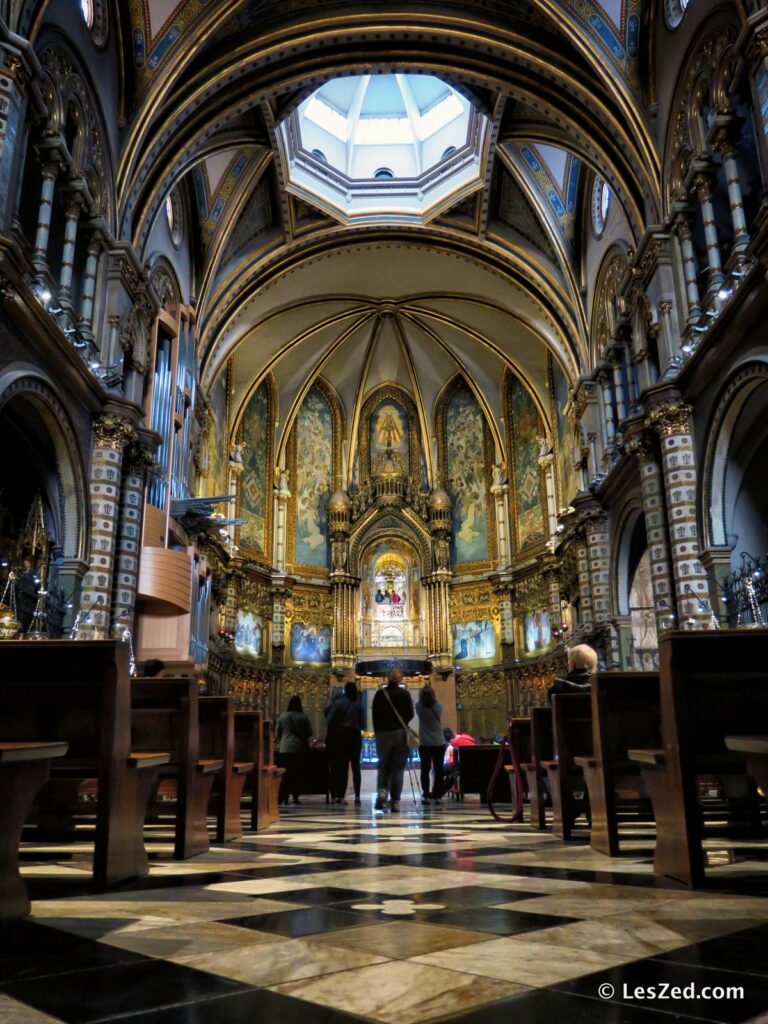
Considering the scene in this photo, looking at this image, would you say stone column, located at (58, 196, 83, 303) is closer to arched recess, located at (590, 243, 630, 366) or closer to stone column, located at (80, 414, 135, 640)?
stone column, located at (80, 414, 135, 640)

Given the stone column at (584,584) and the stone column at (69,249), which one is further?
the stone column at (584,584)

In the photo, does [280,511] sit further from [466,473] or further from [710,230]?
[710,230]

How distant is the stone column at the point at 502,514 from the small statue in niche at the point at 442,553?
1.81 m

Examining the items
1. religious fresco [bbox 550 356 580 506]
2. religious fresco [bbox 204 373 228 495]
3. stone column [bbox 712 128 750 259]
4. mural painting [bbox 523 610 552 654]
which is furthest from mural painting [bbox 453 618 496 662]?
stone column [bbox 712 128 750 259]

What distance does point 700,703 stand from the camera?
3.79 m

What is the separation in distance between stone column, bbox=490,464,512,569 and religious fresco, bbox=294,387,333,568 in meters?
5.77

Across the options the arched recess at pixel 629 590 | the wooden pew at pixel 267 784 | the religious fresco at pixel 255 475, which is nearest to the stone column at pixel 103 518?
the wooden pew at pixel 267 784

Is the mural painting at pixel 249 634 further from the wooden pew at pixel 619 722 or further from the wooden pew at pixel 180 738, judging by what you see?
the wooden pew at pixel 619 722

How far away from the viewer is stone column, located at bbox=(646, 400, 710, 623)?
1202 centimetres

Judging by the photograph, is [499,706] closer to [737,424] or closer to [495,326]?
[495,326]

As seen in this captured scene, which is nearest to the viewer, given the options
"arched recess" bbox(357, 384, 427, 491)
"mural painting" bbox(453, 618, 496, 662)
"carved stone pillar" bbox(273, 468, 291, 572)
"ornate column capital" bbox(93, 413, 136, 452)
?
"ornate column capital" bbox(93, 413, 136, 452)

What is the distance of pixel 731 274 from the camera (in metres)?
11.6

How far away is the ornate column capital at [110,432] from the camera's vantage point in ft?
41.2

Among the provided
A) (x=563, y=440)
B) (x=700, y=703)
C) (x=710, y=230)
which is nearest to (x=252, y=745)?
(x=700, y=703)
